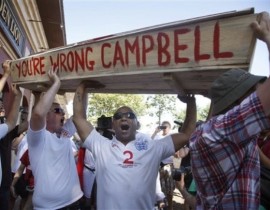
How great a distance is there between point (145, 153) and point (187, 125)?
447mm

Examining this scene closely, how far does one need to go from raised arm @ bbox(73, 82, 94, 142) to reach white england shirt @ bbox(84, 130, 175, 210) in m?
0.11

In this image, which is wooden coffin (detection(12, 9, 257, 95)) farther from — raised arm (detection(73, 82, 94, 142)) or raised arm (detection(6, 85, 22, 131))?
raised arm (detection(6, 85, 22, 131))

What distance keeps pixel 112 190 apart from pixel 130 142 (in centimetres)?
42

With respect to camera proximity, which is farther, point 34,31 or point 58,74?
point 34,31

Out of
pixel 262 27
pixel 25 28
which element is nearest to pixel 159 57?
A: pixel 262 27

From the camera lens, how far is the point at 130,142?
8.77 feet

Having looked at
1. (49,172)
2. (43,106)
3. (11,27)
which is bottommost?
(49,172)

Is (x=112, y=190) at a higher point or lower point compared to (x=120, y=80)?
lower

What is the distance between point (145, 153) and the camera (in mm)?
2551

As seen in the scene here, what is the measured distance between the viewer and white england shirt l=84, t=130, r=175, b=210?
2.42 meters

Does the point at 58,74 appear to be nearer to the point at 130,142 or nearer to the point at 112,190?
the point at 130,142

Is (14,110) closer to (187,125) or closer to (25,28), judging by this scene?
(187,125)

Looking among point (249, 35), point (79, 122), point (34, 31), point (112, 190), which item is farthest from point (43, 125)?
point (34, 31)

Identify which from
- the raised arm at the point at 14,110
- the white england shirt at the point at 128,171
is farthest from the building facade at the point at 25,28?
the white england shirt at the point at 128,171
